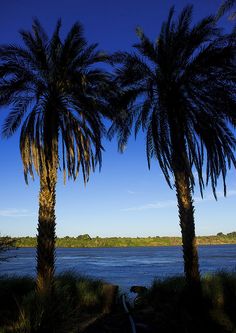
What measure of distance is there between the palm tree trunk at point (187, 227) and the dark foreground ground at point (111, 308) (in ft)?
2.26

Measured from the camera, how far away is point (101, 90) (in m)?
17.6

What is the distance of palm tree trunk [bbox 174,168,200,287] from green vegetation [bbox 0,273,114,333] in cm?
352

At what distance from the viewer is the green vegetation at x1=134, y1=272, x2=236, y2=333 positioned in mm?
12188

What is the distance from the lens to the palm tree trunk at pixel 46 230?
1472 centimetres

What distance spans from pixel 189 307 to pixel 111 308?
306cm

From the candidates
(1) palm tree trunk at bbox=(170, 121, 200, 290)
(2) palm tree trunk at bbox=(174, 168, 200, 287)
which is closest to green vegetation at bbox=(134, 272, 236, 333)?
(2) palm tree trunk at bbox=(174, 168, 200, 287)

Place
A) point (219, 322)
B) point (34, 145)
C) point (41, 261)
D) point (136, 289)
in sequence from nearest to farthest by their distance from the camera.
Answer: point (219, 322) < point (41, 261) < point (34, 145) < point (136, 289)

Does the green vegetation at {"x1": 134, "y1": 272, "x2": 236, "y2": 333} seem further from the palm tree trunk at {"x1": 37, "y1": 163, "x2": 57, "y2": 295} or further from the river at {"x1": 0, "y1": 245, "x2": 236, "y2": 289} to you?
the river at {"x1": 0, "y1": 245, "x2": 236, "y2": 289}

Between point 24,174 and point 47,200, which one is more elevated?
point 24,174

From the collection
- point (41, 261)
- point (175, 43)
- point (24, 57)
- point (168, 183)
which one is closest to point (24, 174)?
point (41, 261)

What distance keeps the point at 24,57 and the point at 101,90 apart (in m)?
3.52

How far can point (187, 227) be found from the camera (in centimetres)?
1636

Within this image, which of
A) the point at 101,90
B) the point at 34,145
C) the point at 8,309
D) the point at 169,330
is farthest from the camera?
the point at 101,90

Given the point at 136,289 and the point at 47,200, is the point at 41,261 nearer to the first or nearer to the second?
the point at 47,200
